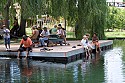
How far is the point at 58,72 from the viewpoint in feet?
49.2

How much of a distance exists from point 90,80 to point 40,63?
5.32 m

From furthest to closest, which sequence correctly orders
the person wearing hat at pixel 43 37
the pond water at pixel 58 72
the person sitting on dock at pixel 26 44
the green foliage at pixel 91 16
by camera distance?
the green foliage at pixel 91 16, the person wearing hat at pixel 43 37, the person sitting on dock at pixel 26 44, the pond water at pixel 58 72

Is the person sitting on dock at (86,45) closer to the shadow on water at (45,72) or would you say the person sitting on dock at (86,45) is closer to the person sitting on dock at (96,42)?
the person sitting on dock at (96,42)

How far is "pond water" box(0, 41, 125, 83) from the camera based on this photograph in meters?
13.1

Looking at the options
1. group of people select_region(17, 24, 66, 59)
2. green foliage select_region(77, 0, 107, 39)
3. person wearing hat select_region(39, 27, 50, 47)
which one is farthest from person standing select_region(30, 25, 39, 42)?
green foliage select_region(77, 0, 107, 39)

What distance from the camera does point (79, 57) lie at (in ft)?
68.4

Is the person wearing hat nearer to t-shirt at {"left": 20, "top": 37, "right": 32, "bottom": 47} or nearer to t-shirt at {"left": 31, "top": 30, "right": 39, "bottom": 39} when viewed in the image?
t-shirt at {"left": 31, "top": 30, "right": 39, "bottom": 39}

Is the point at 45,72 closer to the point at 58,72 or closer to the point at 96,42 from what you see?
the point at 58,72

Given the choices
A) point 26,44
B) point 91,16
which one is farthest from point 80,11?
point 26,44

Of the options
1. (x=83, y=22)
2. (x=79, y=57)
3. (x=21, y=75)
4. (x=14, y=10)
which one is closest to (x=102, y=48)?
(x=83, y=22)

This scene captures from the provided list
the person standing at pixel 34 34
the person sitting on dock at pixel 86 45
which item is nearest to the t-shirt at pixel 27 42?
the person standing at pixel 34 34

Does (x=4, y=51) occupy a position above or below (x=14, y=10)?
below

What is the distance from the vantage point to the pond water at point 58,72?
13.1 meters

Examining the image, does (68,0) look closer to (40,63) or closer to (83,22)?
(83,22)
